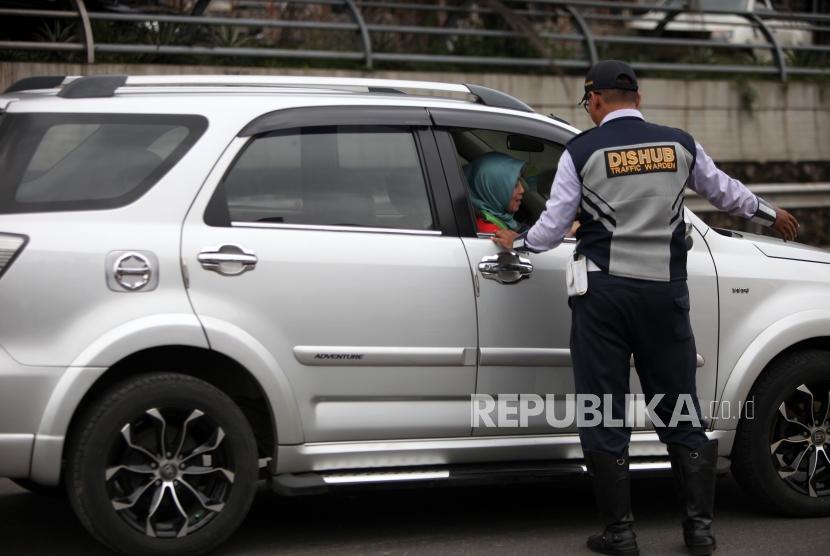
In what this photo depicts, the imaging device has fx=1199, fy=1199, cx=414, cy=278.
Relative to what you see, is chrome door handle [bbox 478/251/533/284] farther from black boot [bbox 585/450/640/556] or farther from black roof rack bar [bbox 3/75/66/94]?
black roof rack bar [bbox 3/75/66/94]

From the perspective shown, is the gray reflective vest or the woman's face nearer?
the gray reflective vest

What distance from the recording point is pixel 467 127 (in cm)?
489

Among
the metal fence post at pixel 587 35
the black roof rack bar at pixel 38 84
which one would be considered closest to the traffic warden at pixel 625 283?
the black roof rack bar at pixel 38 84

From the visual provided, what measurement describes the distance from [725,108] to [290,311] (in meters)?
9.53

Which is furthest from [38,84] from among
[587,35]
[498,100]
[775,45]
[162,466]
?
[775,45]

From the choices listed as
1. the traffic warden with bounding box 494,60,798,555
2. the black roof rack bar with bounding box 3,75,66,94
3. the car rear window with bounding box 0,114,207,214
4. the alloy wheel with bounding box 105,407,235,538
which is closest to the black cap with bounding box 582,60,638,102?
the traffic warden with bounding box 494,60,798,555

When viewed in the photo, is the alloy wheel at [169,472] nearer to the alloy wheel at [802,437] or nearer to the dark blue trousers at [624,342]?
the dark blue trousers at [624,342]

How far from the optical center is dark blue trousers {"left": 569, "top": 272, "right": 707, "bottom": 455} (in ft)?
14.6

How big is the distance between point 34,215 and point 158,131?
56 centimetres

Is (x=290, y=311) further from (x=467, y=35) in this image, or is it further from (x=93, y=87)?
(x=467, y=35)

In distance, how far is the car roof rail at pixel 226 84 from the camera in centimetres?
453

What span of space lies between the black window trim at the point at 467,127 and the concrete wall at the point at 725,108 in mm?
6397

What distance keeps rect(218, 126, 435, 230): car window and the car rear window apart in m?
0.26

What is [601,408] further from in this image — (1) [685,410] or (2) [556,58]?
(2) [556,58]
